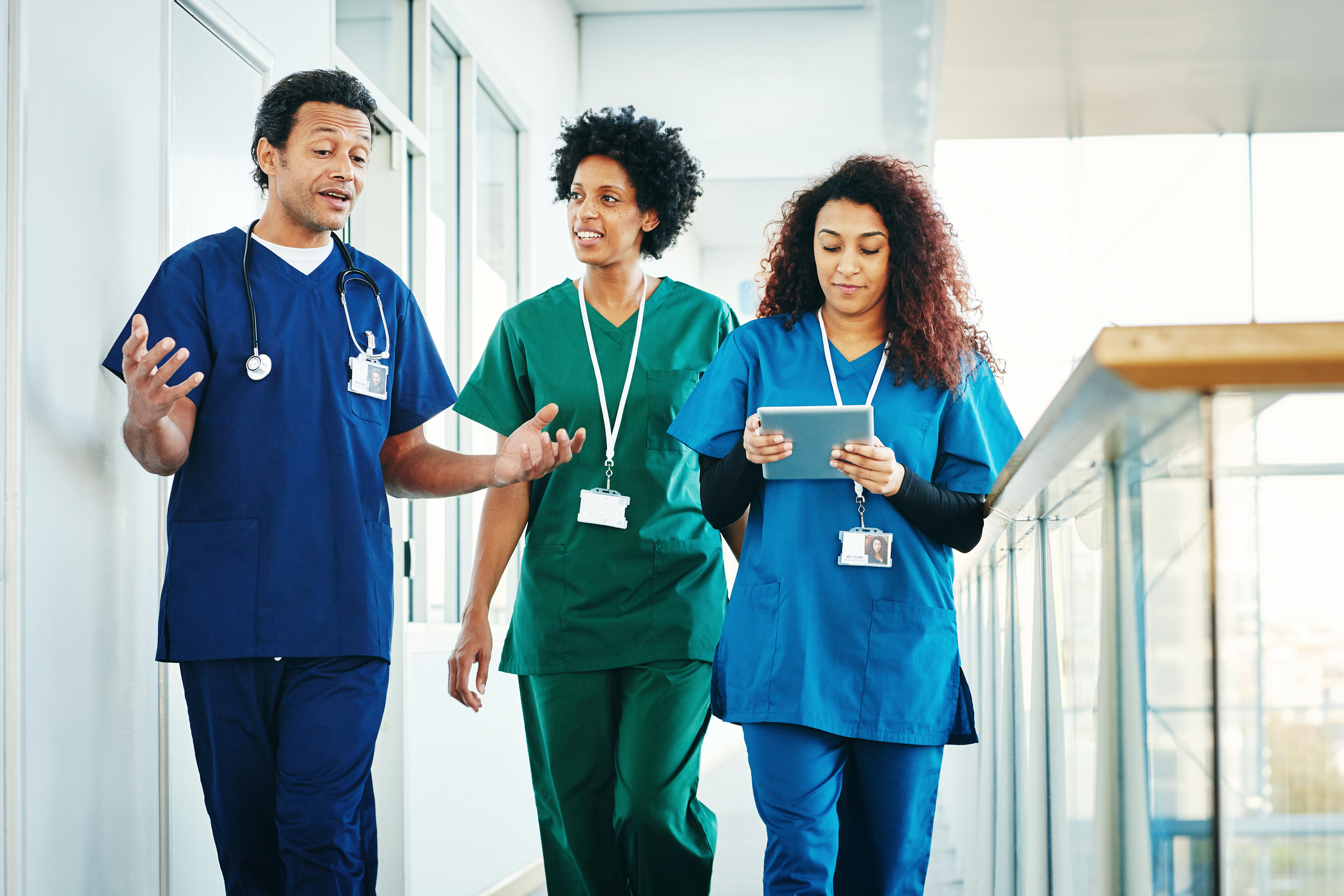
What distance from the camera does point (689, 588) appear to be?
2150 mm

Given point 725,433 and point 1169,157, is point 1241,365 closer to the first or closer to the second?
point 725,433

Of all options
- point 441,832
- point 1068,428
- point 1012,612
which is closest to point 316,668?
point 1012,612

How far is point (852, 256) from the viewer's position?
6.09 feet

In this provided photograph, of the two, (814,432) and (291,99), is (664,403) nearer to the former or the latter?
(814,432)

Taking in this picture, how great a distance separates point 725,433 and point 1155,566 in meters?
1.06

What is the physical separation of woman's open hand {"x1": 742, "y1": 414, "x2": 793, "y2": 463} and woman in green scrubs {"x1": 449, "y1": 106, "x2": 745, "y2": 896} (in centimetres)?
46

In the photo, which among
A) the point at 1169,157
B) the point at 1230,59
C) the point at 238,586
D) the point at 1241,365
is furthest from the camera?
the point at 1169,157

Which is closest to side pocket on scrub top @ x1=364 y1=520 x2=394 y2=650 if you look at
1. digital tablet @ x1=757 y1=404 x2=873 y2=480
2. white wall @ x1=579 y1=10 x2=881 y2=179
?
digital tablet @ x1=757 y1=404 x2=873 y2=480

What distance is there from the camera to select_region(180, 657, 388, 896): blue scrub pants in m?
1.68

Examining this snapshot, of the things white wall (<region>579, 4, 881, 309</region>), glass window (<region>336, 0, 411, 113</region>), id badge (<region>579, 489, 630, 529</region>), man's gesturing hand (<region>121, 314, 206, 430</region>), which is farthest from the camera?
white wall (<region>579, 4, 881, 309</region>)

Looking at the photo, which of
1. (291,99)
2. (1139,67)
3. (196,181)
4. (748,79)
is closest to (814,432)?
(291,99)

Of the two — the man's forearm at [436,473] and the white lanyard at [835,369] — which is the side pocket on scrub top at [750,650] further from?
the man's forearm at [436,473]

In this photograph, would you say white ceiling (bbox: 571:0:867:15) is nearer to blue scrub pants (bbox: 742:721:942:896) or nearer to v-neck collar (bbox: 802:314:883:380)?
v-neck collar (bbox: 802:314:883:380)

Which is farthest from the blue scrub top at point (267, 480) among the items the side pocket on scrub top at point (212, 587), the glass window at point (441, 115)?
the glass window at point (441, 115)
